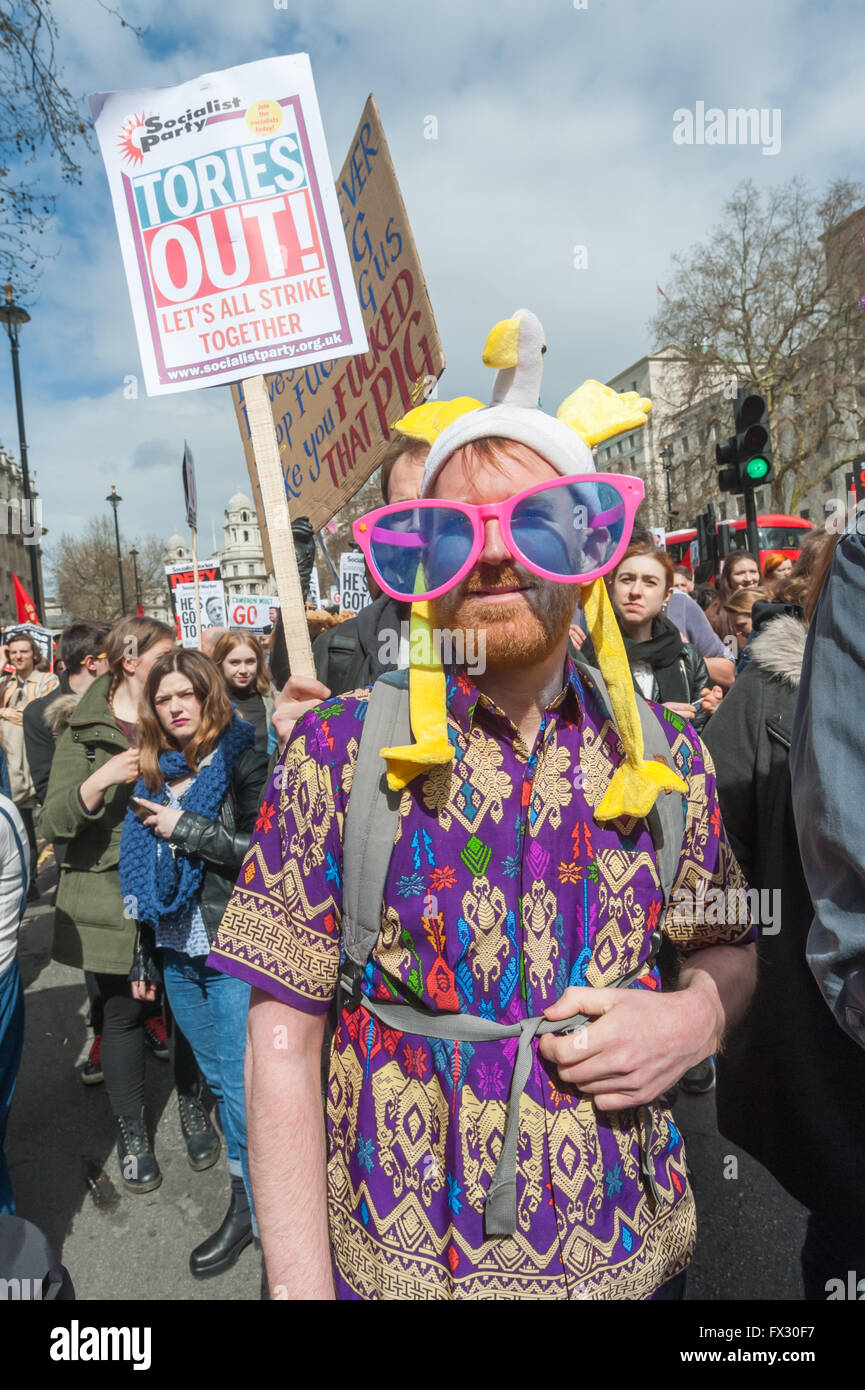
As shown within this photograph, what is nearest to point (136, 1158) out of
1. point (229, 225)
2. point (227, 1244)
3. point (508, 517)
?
point (227, 1244)

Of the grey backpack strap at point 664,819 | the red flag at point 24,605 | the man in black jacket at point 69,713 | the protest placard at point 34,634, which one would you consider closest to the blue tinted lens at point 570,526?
the grey backpack strap at point 664,819

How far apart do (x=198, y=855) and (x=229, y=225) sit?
207 cm

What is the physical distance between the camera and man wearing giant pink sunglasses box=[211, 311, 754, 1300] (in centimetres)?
127

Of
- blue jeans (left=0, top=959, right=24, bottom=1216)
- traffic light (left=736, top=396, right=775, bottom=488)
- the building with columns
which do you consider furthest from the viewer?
the building with columns

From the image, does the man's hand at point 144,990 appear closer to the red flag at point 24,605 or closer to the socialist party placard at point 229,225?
the socialist party placard at point 229,225

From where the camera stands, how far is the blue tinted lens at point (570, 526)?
1276 mm

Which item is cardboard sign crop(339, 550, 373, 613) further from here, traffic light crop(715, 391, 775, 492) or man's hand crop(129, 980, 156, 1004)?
man's hand crop(129, 980, 156, 1004)

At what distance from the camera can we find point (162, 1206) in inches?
128

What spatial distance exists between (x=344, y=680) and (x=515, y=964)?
1.66 meters

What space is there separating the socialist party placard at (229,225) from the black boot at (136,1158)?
2.82 meters

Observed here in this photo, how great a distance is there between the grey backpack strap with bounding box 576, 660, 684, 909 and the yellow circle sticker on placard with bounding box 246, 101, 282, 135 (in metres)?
2.01

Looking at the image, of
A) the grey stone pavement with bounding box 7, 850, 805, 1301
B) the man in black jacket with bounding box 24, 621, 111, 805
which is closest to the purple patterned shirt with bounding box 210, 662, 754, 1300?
the grey stone pavement with bounding box 7, 850, 805, 1301

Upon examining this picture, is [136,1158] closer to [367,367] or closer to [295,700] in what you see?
[295,700]
